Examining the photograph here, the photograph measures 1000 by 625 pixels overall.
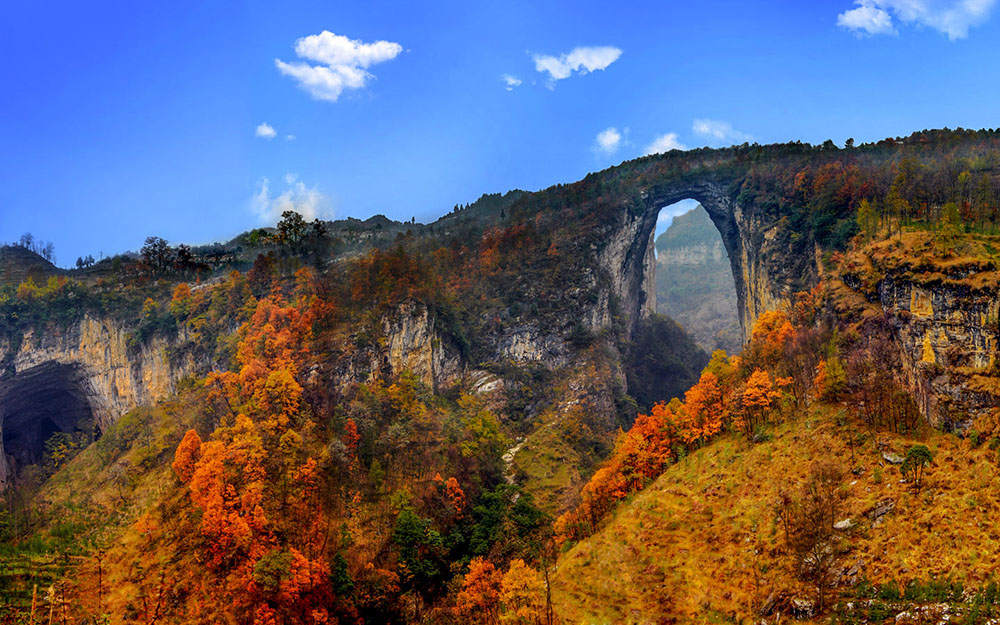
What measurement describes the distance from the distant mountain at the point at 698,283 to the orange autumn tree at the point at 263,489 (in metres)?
75.0

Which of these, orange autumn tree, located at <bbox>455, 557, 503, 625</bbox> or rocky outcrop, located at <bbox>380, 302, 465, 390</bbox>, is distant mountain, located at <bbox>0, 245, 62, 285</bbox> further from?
orange autumn tree, located at <bbox>455, 557, 503, 625</bbox>

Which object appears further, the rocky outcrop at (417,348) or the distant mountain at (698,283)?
the distant mountain at (698,283)

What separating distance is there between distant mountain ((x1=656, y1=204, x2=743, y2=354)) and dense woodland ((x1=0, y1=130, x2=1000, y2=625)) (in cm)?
3476

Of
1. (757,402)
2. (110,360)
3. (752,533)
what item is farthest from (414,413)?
(110,360)

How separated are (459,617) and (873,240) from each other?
41.5 meters

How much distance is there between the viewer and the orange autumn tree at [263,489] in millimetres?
37906

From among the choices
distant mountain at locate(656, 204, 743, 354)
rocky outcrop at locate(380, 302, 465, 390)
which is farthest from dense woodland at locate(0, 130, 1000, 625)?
distant mountain at locate(656, 204, 743, 354)

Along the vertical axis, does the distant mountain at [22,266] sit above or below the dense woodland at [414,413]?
above

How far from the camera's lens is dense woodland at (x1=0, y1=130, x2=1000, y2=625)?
37.6 metres

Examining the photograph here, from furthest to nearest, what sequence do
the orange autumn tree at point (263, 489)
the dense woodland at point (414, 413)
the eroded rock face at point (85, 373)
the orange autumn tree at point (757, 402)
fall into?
the eroded rock face at point (85, 373) < the orange autumn tree at point (757, 402) < the orange autumn tree at point (263, 489) < the dense woodland at point (414, 413)

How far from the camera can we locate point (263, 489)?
4375cm

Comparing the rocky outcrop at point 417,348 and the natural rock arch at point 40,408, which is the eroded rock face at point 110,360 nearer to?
the natural rock arch at point 40,408

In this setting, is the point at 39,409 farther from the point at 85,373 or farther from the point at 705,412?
the point at 705,412

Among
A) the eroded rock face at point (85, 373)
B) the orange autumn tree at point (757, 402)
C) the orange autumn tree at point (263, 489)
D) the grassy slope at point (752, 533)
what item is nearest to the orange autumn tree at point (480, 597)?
the grassy slope at point (752, 533)
